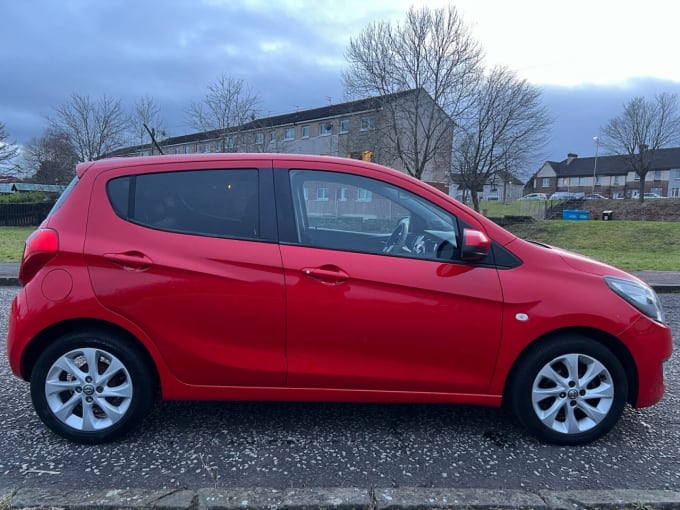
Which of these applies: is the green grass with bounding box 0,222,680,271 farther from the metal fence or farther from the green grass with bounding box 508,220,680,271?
the metal fence

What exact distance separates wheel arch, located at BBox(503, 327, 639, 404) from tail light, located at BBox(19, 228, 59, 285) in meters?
2.99

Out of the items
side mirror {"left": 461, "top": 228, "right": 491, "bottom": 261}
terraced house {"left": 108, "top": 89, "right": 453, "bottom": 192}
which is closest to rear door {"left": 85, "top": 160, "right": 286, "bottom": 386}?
side mirror {"left": 461, "top": 228, "right": 491, "bottom": 261}

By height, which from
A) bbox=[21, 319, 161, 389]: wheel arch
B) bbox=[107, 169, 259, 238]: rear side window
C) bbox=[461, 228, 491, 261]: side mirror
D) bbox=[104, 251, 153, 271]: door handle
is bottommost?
bbox=[21, 319, 161, 389]: wheel arch

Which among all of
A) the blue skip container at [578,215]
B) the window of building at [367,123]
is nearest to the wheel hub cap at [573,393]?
the window of building at [367,123]

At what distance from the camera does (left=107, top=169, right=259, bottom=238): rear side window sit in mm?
2908

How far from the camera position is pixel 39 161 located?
44875mm

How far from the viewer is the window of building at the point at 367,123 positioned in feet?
95.5

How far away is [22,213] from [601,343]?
33.8 metres

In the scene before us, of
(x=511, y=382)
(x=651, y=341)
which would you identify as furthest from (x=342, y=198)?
(x=651, y=341)

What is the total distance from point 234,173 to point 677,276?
10.9m

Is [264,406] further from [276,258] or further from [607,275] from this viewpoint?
[607,275]

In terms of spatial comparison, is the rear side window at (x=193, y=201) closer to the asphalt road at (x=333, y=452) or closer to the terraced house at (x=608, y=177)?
the asphalt road at (x=333, y=452)

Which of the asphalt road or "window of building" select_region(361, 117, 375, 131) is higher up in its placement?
"window of building" select_region(361, 117, 375, 131)

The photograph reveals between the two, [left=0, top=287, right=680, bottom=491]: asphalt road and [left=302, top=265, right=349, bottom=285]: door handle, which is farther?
[left=302, top=265, right=349, bottom=285]: door handle
